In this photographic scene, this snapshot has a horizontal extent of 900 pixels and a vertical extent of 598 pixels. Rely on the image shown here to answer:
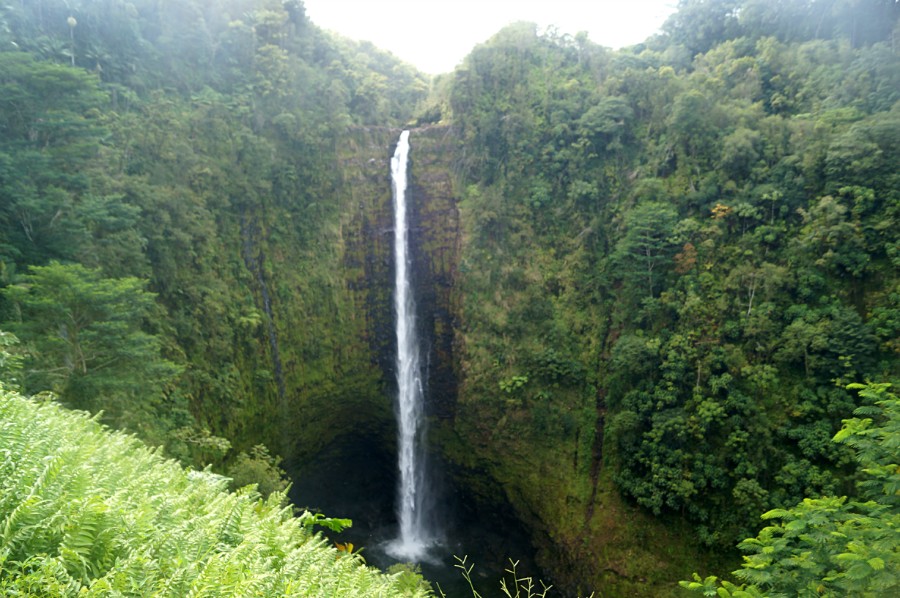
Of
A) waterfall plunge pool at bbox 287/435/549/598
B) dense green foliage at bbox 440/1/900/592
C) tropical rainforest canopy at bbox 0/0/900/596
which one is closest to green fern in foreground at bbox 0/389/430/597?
tropical rainforest canopy at bbox 0/0/900/596

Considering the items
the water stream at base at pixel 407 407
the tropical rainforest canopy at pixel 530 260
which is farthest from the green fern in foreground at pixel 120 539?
the water stream at base at pixel 407 407

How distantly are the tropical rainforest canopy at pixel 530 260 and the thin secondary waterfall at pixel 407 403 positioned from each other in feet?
2.87

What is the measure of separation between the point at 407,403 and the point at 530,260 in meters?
7.29

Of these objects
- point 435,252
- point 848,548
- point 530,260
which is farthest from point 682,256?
point 848,548

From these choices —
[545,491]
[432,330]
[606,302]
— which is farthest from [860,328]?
[432,330]

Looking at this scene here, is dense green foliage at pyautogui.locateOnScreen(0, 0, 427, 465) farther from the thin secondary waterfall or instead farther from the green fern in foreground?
the green fern in foreground

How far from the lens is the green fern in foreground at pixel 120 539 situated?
216 centimetres

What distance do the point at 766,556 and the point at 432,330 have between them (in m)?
13.9

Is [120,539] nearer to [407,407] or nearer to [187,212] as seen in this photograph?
[187,212]

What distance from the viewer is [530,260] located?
18.1 metres

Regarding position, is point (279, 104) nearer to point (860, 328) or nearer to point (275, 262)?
point (275, 262)

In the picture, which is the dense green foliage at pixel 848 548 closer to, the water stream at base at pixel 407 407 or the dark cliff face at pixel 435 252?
the dark cliff face at pixel 435 252

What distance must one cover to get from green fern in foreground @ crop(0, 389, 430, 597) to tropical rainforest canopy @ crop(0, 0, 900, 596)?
112 centimetres

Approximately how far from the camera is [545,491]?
617 inches
